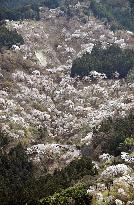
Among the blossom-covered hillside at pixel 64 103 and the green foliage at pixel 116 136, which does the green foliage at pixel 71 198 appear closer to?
the blossom-covered hillside at pixel 64 103

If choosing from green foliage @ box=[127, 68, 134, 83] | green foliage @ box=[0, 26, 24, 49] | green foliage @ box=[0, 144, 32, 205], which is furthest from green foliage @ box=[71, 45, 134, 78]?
green foliage @ box=[0, 144, 32, 205]

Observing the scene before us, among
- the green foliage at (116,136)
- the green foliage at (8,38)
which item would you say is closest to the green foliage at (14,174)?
the green foliage at (116,136)

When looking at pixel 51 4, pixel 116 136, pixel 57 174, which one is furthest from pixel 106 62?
pixel 57 174

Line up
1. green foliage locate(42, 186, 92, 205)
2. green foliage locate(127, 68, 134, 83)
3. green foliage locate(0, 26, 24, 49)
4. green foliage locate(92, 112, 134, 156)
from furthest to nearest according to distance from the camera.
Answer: green foliage locate(0, 26, 24, 49) < green foliage locate(127, 68, 134, 83) < green foliage locate(92, 112, 134, 156) < green foliage locate(42, 186, 92, 205)

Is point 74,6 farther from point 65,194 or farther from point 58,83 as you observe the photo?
point 65,194

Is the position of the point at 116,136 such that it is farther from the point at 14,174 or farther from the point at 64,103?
the point at 64,103

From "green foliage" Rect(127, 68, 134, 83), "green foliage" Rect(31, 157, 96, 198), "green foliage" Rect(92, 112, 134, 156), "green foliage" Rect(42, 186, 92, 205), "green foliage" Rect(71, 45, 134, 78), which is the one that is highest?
"green foliage" Rect(71, 45, 134, 78)

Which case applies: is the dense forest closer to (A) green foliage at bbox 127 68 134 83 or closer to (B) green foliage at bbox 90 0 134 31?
(A) green foliage at bbox 127 68 134 83

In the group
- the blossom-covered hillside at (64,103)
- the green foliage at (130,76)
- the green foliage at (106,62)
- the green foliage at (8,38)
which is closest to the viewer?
the blossom-covered hillside at (64,103)
